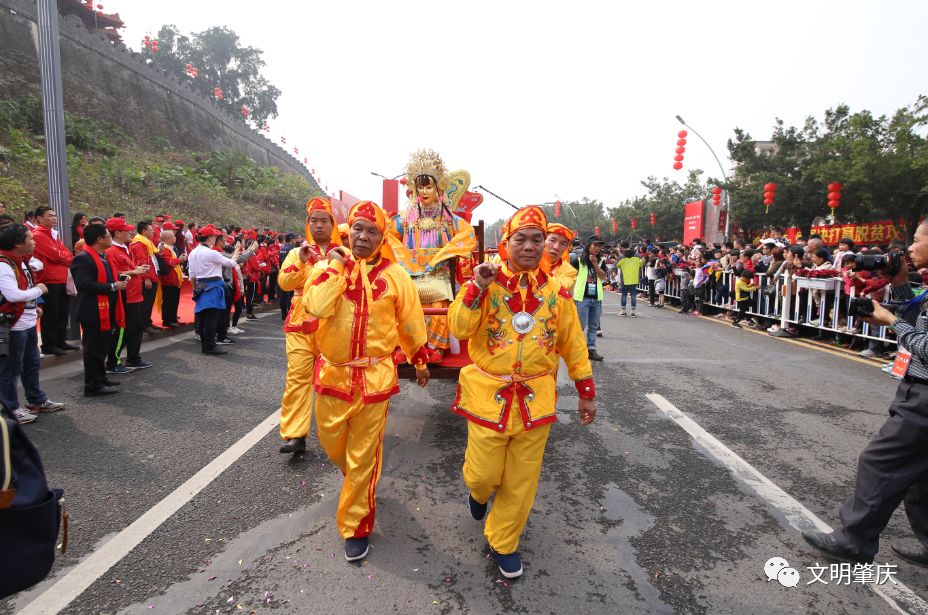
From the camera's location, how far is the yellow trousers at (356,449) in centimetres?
280

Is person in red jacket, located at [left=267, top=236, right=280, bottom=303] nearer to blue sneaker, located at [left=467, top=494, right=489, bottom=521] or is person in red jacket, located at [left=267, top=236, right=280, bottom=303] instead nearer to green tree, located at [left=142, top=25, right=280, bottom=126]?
blue sneaker, located at [left=467, top=494, right=489, bottom=521]

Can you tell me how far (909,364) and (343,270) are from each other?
296 centimetres

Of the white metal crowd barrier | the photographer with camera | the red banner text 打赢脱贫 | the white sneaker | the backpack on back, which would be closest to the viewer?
the backpack on back

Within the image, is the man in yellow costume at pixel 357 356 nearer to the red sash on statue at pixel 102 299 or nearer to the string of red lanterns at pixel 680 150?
the red sash on statue at pixel 102 299

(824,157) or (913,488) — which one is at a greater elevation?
(824,157)

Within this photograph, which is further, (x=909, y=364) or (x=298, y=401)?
(x=298, y=401)

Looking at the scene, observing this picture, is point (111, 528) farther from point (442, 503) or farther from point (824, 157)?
point (824, 157)

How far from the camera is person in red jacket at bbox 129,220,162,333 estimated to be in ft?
25.6

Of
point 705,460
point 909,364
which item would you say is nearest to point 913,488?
point 909,364

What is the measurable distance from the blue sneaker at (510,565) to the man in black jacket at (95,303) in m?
4.96

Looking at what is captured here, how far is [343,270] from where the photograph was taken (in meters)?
2.96

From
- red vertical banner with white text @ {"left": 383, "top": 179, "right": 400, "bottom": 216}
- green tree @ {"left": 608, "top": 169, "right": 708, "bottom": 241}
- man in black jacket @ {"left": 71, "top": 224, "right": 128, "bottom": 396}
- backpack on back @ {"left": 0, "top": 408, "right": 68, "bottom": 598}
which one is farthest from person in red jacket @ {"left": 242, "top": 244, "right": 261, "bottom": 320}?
green tree @ {"left": 608, "top": 169, "right": 708, "bottom": 241}

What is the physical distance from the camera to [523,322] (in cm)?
271

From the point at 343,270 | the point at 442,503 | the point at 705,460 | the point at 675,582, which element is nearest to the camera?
the point at 675,582
